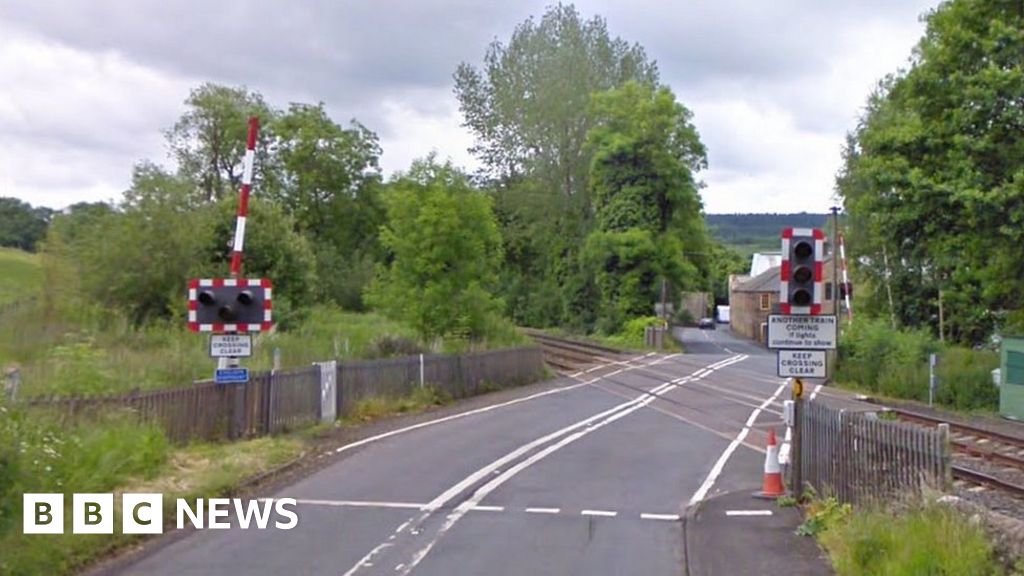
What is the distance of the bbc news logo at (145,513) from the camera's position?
11336 mm

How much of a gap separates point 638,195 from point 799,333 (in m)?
61.7

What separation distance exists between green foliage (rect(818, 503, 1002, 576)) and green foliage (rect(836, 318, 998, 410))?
28.8 meters

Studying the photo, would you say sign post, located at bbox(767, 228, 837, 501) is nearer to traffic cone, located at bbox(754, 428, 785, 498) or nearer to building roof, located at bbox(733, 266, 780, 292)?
traffic cone, located at bbox(754, 428, 785, 498)

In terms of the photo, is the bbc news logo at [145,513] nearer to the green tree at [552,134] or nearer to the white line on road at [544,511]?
the white line on road at [544,511]

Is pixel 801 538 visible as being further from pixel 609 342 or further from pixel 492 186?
pixel 492 186

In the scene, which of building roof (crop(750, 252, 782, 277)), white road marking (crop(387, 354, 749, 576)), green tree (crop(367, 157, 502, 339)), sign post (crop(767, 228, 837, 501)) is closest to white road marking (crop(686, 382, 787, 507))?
sign post (crop(767, 228, 837, 501))

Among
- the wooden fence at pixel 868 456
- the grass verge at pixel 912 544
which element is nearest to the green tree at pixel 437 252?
the wooden fence at pixel 868 456

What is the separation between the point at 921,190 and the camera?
3194cm

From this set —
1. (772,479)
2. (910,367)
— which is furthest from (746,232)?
(772,479)

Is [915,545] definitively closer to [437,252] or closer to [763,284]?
[437,252]

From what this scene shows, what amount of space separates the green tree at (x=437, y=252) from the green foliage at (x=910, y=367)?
48.3 ft

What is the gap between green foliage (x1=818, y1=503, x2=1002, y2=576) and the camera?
955cm

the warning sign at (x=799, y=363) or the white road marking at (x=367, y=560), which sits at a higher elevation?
the warning sign at (x=799, y=363)

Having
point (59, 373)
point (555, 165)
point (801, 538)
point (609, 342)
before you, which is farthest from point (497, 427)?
point (555, 165)
